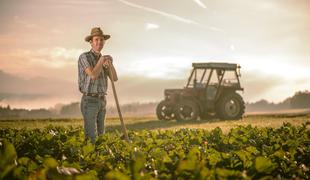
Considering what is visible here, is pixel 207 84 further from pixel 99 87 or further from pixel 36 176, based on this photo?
pixel 36 176

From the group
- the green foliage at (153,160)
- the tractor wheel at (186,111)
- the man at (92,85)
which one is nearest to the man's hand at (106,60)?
the man at (92,85)

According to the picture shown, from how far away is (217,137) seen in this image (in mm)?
6820

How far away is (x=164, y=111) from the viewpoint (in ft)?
67.4

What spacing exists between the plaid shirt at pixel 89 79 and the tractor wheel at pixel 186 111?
1286cm

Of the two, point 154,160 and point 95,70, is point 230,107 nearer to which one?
point 95,70

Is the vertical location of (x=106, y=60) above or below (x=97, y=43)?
below

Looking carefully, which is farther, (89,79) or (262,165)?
(89,79)

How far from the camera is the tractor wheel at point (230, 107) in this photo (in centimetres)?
1991

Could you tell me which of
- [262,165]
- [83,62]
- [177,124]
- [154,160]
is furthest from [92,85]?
[177,124]

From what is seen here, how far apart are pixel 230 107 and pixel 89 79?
1500 centimetres

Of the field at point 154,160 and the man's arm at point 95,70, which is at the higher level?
the man's arm at point 95,70

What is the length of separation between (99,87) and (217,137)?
6.61 feet

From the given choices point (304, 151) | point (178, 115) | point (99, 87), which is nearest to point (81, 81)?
point (99, 87)

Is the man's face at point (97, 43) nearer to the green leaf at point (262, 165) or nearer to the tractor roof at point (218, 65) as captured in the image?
the green leaf at point (262, 165)
